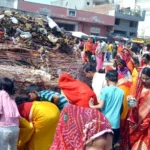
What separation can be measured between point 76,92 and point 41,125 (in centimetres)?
61

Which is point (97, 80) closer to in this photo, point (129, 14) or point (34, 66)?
point (34, 66)

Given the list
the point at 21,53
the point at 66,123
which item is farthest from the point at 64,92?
the point at 21,53

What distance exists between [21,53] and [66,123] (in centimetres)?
545

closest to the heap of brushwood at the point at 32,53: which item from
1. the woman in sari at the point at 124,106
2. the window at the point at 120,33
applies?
the woman in sari at the point at 124,106

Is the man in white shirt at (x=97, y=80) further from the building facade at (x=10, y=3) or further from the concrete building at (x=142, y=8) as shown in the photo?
the concrete building at (x=142, y=8)

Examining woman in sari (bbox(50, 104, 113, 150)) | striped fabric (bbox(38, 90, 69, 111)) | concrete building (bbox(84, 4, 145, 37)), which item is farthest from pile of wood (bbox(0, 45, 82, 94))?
concrete building (bbox(84, 4, 145, 37))

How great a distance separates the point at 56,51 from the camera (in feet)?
27.9

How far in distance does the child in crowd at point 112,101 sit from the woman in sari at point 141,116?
0.32 m

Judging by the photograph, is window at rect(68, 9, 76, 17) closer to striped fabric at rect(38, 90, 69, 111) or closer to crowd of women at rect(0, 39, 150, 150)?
crowd of women at rect(0, 39, 150, 150)

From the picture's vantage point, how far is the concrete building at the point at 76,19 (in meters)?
35.6

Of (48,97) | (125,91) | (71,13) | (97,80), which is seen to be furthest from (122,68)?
(71,13)

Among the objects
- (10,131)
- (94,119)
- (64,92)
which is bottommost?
(10,131)

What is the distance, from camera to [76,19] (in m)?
38.9

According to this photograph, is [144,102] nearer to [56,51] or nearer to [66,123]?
[66,123]
